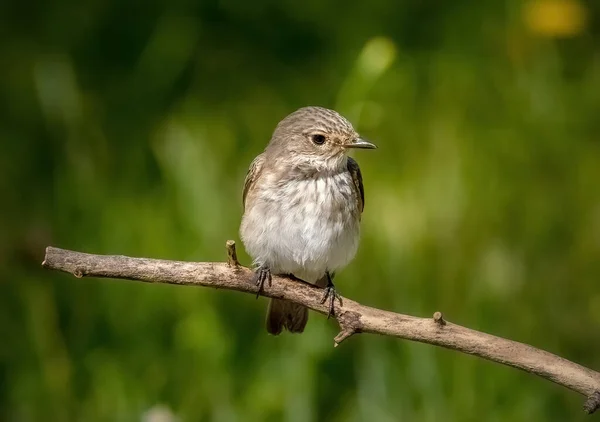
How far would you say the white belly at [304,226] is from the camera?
5.06m

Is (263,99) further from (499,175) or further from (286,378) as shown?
(286,378)

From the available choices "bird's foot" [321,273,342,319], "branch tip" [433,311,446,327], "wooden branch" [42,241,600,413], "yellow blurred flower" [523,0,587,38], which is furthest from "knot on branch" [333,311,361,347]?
"yellow blurred flower" [523,0,587,38]

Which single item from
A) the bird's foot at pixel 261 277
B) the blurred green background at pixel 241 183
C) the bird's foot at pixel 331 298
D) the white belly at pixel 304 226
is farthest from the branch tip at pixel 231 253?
the blurred green background at pixel 241 183

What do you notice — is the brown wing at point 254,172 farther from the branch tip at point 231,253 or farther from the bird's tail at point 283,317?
the branch tip at point 231,253

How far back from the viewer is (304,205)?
5090 mm

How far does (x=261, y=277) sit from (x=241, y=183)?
2187 millimetres

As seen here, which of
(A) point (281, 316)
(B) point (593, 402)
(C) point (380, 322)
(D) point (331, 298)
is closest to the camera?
(B) point (593, 402)

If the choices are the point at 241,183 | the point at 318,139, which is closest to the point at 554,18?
the point at 241,183

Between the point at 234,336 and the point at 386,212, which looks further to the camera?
the point at 386,212

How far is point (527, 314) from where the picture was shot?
6.14 metres

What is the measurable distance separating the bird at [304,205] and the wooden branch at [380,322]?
3.21 feet

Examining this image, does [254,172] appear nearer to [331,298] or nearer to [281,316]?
[281,316]

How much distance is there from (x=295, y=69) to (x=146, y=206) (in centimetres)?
158

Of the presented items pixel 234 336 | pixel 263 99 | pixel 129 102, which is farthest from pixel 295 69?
pixel 234 336
